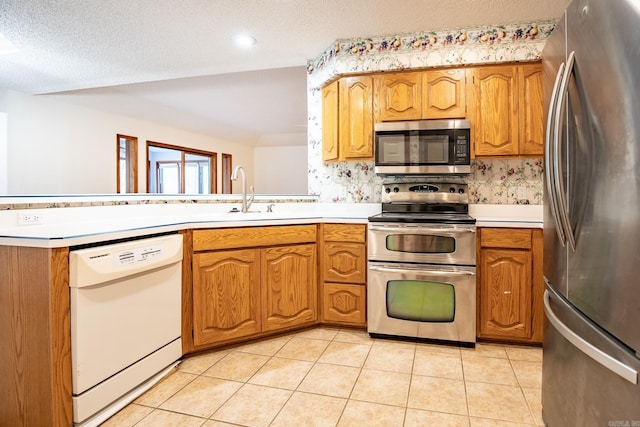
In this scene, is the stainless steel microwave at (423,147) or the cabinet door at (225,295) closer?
the cabinet door at (225,295)

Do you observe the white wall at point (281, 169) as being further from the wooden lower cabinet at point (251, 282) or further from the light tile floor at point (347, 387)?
the light tile floor at point (347, 387)

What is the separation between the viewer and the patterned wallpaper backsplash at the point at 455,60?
2.63 meters

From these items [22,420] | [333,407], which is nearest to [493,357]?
[333,407]

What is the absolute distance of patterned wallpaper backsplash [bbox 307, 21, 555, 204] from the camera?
263 centimetres

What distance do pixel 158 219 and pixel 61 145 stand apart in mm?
3486

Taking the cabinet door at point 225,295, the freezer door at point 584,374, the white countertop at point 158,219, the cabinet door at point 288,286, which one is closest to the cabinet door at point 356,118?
the white countertop at point 158,219

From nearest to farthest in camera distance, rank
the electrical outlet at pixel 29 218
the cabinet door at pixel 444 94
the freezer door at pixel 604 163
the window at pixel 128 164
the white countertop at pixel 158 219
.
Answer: the freezer door at pixel 604 163
the white countertop at pixel 158 219
the electrical outlet at pixel 29 218
the cabinet door at pixel 444 94
the window at pixel 128 164

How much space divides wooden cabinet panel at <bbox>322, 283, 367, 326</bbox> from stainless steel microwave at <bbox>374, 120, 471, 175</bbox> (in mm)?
964

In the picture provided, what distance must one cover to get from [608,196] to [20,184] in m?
5.58

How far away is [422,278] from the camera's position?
2363mm

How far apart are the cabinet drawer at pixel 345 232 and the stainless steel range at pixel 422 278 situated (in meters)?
0.10

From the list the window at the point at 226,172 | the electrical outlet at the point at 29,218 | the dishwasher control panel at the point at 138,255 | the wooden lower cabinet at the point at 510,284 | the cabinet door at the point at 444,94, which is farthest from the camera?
the window at the point at 226,172

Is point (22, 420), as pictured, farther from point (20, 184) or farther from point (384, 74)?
point (20, 184)

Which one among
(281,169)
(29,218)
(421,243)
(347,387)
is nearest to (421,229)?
(421,243)
